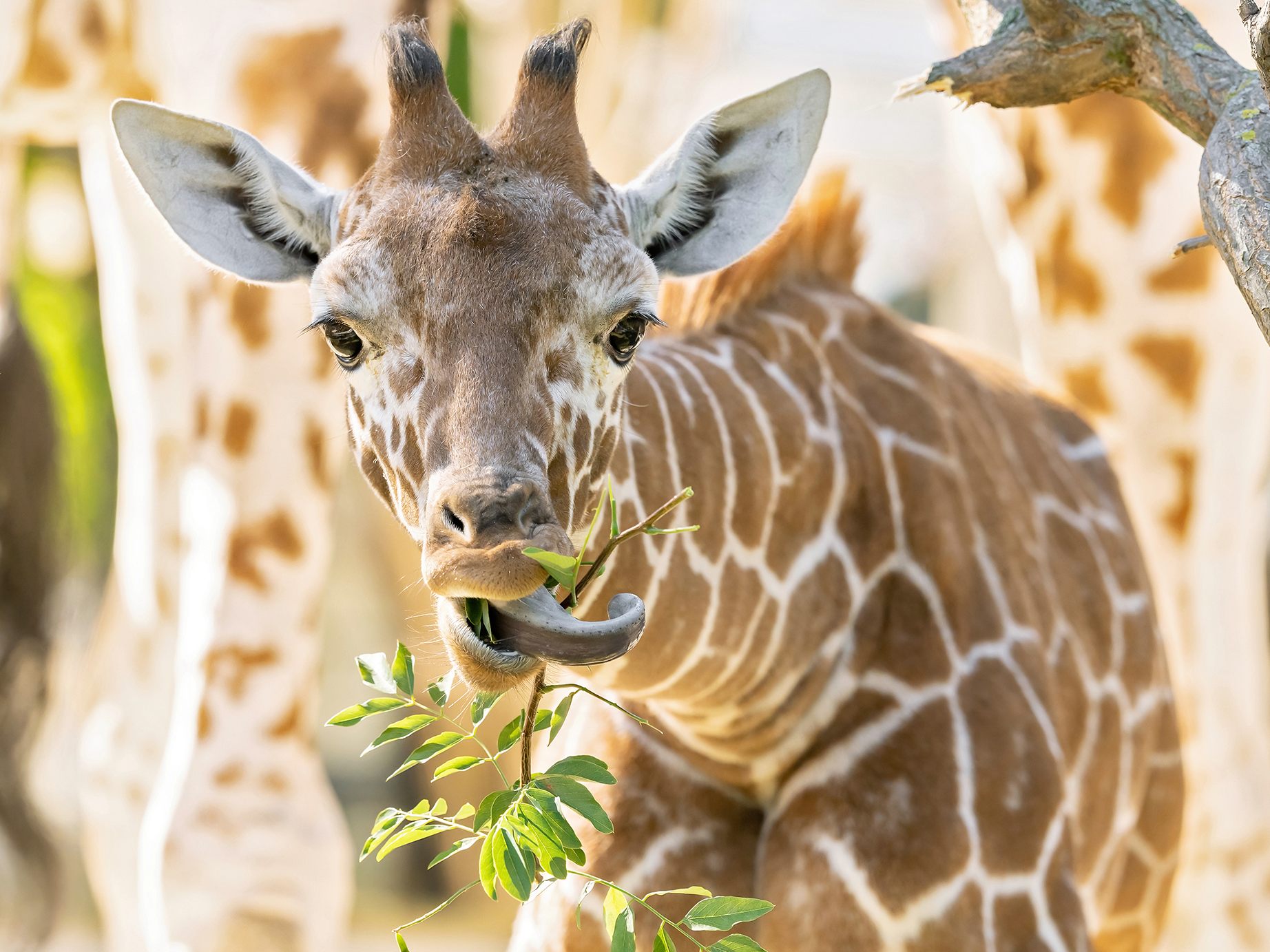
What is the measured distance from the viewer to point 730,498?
3.06 meters

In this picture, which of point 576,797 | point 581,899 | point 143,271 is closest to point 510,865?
point 576,797

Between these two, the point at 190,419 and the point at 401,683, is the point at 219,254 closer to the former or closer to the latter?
the point at 401,683

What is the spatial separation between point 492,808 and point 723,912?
332mm

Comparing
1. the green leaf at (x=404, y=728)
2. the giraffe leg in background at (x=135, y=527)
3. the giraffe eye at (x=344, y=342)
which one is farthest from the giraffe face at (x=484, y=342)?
the giraffe leg in background at (x=135, y=527)

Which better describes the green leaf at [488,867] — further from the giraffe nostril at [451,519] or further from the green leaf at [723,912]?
the giraffe nostril at [451,519]

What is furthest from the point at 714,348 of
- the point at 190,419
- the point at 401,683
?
the point at 190,419

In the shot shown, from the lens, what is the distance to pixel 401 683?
230 centimetres

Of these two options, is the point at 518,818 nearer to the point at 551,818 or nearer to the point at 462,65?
the point at 551,818

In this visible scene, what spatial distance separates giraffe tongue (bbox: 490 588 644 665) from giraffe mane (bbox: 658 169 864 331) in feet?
3.96

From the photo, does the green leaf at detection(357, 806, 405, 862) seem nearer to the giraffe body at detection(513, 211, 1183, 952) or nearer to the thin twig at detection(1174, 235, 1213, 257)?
the giraffe body at detection(513, 211, 1183, 952)

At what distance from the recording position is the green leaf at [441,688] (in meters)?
2.27

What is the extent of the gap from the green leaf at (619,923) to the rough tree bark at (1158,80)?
3.53 ft

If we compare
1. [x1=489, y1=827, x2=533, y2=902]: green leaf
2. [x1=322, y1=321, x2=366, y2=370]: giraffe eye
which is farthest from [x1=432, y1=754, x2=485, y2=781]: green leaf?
[x1=322, y1=321, x2=366, y2=370]: giraffe eye

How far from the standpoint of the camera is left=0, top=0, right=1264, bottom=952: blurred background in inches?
161
